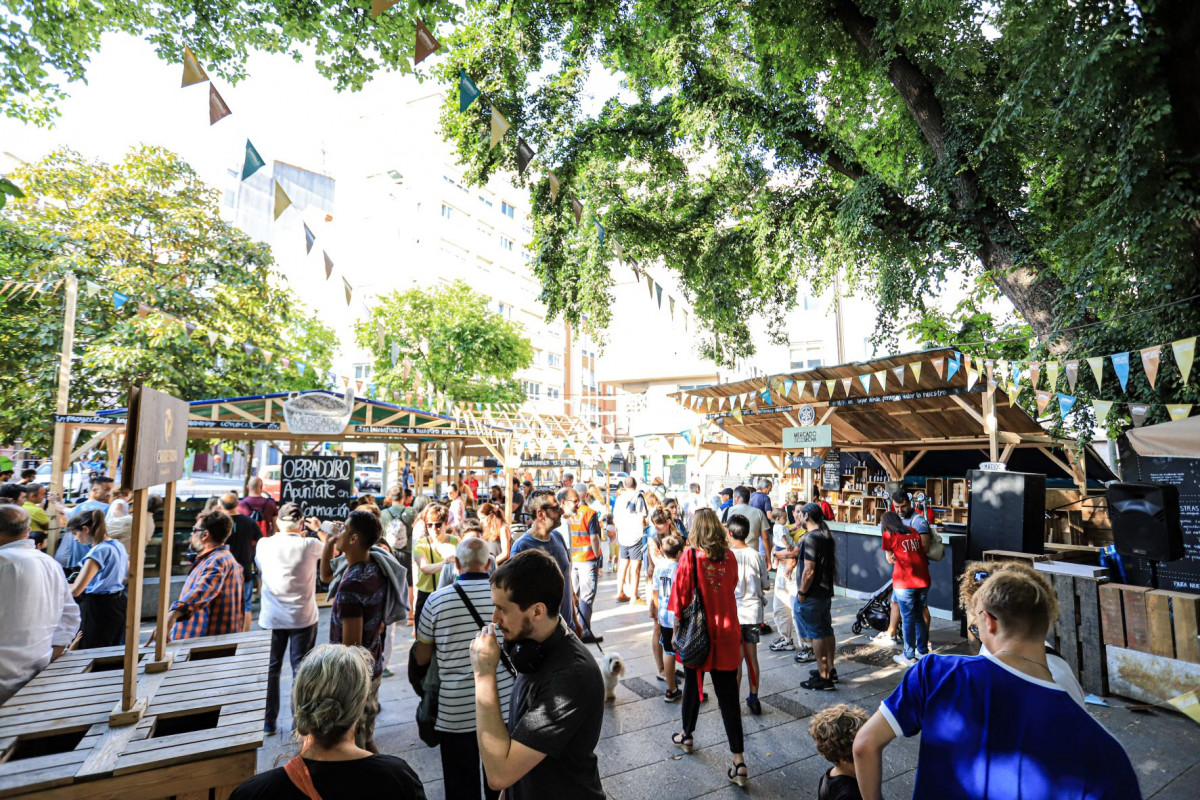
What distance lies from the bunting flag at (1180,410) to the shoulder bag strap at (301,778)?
7.07 m

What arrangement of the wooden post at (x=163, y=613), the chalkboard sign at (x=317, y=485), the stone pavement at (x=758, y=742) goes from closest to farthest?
1. the wooden post at (x=163, y=613)
2. the stone pavement at (x=758, y=742)
3. the chalkboard sign at (x=317, y=485)

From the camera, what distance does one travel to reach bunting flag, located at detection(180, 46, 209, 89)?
5688 millimetres

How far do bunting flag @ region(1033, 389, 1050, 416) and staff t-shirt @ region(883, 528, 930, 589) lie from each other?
2.25 metres

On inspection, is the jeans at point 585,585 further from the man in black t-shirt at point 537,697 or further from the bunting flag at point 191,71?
the bunting flag at point 191,71

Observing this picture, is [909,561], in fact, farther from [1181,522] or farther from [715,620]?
[715,620]

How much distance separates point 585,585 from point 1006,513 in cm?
499

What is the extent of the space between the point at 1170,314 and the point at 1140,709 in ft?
11.7

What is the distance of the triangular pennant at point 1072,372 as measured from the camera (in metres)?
5.77

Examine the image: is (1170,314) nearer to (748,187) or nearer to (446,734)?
(748,187)

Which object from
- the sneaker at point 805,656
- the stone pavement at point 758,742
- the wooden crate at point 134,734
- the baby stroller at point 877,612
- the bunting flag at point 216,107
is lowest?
the sneaker at point 805,656

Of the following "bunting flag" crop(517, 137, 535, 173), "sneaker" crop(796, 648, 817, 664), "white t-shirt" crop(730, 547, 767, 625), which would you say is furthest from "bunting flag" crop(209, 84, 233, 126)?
"sneaker" crop(796, 648, 817, 664)

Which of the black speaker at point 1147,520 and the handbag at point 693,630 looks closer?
the handbag at point 693,630

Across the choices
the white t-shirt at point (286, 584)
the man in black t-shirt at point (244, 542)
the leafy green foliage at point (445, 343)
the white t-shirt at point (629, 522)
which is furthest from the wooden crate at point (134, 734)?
the leafy green foliage at point (445, 343)

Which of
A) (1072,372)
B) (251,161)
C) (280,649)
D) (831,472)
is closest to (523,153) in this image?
(251,161)
